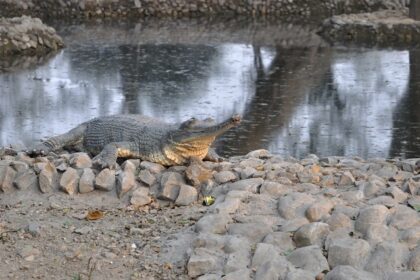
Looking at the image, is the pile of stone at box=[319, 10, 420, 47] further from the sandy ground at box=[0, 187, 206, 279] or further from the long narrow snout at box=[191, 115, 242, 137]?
the sandy ground at box=[0, 187, 206, 279]

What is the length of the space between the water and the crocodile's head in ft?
8.68

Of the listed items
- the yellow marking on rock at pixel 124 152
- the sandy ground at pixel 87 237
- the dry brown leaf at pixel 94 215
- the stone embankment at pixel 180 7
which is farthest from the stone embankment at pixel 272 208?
the stone embankment at pixel 180 7

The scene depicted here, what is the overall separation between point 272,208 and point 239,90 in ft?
25.7

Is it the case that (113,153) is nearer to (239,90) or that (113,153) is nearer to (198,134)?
(198,134)

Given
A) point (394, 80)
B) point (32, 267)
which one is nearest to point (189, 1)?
point (394, 80)

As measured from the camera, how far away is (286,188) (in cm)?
612

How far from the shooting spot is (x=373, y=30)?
19875 millimetres

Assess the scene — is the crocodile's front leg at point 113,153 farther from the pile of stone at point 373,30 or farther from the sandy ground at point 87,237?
the pile of stone at point 373,30

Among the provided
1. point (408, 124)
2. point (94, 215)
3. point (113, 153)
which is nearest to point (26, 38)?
point (408, 124)

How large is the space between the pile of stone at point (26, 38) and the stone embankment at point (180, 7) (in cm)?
592

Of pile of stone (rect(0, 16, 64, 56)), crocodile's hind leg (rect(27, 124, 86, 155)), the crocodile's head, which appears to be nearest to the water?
pile of stone (rect(0, 16, 64, 56))

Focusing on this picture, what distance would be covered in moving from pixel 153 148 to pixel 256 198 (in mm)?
1392

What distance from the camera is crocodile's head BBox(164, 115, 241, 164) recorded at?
681 centimetres

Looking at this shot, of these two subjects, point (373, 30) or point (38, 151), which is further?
point (373, 30)
